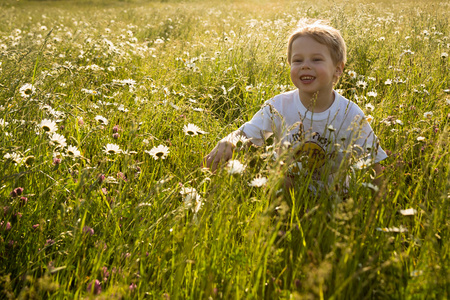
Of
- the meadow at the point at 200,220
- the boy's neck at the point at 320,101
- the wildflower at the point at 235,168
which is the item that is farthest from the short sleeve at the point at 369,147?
the wildflower at the point at 235,168

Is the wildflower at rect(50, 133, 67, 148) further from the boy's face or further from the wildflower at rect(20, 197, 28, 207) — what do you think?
the boy's face

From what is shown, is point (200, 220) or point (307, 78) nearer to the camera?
point (200, 220)

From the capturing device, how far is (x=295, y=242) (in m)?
1.53

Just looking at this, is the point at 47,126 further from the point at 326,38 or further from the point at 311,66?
the point at 326,38

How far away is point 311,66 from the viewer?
2.30 metres

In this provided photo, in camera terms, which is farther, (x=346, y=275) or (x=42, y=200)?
(x=42, y=200)

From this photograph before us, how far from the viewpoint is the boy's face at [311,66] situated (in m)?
2.30

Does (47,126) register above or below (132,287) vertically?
above

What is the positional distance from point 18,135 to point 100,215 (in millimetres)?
Answer: 749

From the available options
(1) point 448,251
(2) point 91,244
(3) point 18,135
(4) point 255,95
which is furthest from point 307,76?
(3) point 18,135

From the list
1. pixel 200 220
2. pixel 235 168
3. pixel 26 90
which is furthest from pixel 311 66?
pixel 26 90

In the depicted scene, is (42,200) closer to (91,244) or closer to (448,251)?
(91,244)

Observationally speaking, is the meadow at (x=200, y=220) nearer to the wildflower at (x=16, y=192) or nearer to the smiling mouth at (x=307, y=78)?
the wildflower at (x=16, y=192)

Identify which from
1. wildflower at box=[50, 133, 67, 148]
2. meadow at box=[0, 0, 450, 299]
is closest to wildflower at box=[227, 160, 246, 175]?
meadow at box=[0, 0, 450, 299]
